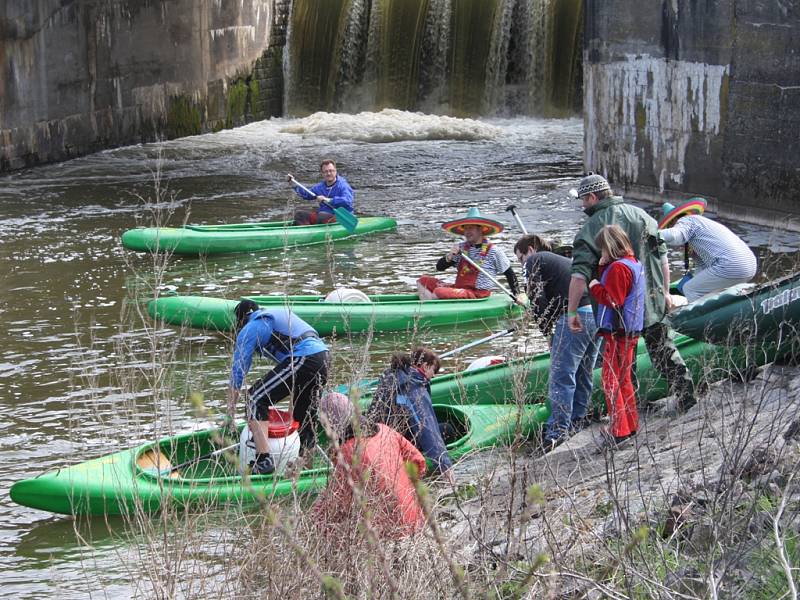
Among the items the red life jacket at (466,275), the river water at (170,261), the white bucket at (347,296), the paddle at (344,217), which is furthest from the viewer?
the paddle at (344,217)

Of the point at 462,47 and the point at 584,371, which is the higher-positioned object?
the point at 462,47

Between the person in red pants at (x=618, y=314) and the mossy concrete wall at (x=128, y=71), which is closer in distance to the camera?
the person in red pants at (x=618, y=314)

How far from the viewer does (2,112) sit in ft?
61.3

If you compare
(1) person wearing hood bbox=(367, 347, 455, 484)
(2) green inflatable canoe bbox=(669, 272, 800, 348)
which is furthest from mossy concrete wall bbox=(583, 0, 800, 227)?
(1) person wearing hood bbox=(367, 347, 455, 484)

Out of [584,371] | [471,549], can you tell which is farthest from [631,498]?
[584,371]

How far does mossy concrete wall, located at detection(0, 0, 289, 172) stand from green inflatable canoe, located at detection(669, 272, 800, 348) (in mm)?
13751

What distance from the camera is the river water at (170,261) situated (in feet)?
23.6

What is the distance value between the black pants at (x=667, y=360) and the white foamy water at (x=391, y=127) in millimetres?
15195

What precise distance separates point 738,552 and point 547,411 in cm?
357

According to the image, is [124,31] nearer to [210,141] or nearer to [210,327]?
[210,141]

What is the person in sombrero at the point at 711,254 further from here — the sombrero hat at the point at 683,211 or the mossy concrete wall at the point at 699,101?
the mossy concrete wall at the point at 699,101

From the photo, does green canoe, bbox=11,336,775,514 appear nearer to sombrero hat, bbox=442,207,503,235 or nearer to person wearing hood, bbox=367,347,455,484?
person wearing hood, bbox=367,347,455,484

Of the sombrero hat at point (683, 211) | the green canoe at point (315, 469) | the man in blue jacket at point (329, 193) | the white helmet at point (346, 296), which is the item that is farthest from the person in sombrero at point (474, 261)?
the man in blue jacket at point (329, 193)

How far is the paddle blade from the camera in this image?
14.3 metres
